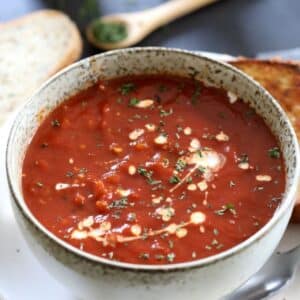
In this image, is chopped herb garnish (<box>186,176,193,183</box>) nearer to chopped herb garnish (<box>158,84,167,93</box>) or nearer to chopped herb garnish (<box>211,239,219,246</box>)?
chopped herb garnish (<box>211,239,219,246</box>)

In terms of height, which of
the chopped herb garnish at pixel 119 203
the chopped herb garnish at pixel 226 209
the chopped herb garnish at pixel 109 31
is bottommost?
the chopped herb garnish at pixel 109 31

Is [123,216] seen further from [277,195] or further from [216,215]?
[277,195]

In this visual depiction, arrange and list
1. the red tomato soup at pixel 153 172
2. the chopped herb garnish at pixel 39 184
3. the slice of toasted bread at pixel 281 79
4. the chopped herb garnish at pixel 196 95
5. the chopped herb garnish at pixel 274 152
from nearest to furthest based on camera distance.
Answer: the red tomato soup at pixel 153 172
the chopped herb garnish at pixel 39 184
the chopped herb garnish at pixel 274 152
the chopped herb garnish at pixel 196 95
the slice of toasted bread at pixel 281 79

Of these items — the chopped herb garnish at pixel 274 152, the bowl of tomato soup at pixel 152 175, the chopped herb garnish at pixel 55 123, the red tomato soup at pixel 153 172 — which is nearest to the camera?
the bowl of tomato soup at pixel 152 175

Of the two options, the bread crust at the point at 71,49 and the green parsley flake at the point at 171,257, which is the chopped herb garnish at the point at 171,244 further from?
the bread crust at the point at 71,49

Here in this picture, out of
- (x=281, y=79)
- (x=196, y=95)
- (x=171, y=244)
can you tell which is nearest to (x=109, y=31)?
(x=281, y=79)

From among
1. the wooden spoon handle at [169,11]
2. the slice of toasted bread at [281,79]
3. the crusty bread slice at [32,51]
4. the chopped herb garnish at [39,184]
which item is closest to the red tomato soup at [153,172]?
the chopped herb garnish at [39,184]

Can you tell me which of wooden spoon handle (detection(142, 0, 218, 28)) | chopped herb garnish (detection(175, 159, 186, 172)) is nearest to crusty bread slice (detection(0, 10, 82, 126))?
wooden spoon handle (detection(142, 0, 218, 28))
